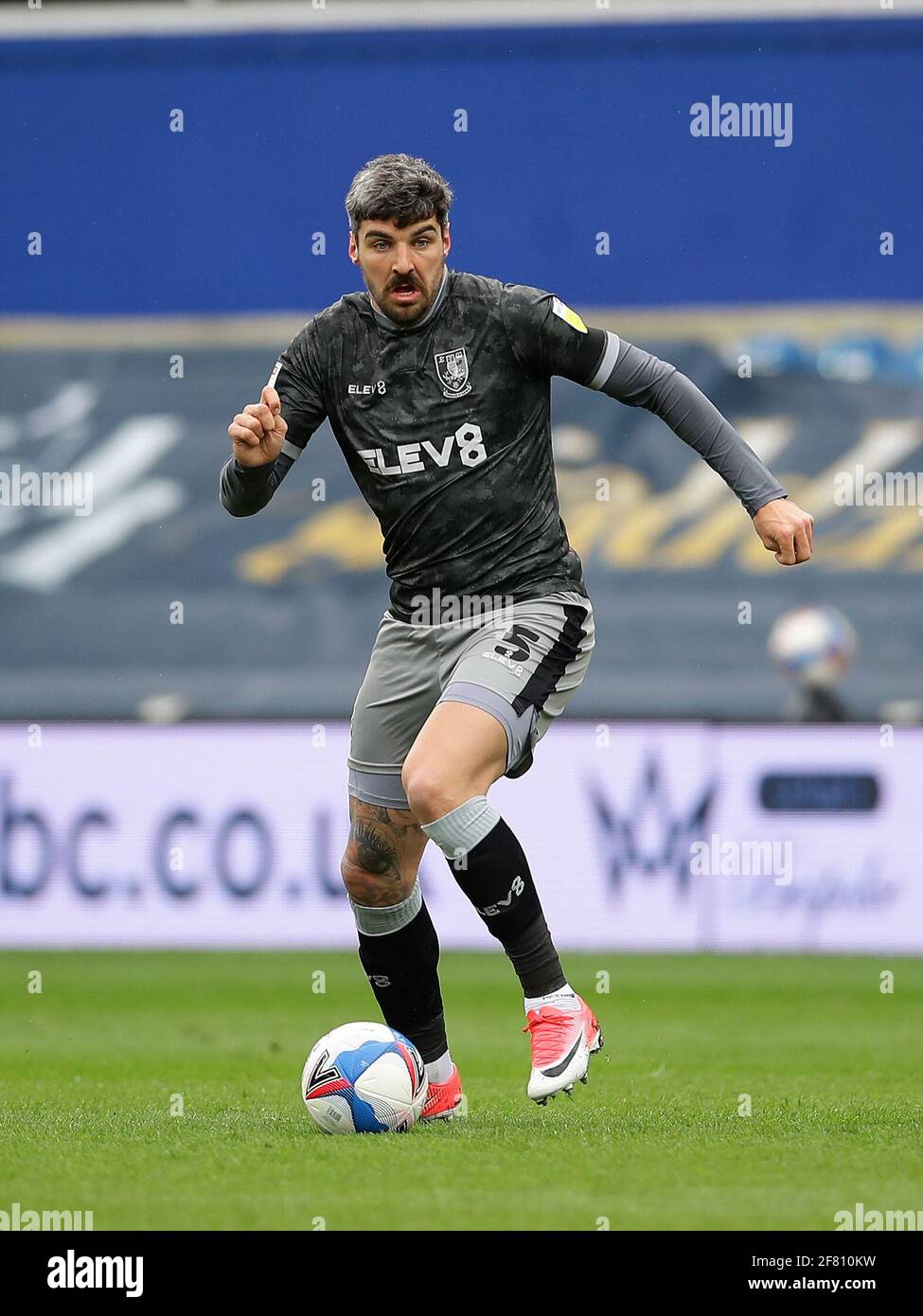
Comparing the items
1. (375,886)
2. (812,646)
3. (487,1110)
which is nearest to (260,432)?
(375,886)

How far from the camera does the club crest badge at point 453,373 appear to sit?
484 centimetres

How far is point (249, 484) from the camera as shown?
15.7ft

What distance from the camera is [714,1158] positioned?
414 cm

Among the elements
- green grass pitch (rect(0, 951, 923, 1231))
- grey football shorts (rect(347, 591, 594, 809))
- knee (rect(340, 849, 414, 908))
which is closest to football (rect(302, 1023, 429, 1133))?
green grass pitch (rect(0, 951, 923, 1231))

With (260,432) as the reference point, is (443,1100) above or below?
below

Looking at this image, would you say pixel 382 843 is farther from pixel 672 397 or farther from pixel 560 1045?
pixel 672 397

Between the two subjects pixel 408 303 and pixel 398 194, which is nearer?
pixel 398 194

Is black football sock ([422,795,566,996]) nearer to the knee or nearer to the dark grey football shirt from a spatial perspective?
the knee

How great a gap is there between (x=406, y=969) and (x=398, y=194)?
192cm

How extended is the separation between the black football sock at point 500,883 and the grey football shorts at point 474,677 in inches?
8.8

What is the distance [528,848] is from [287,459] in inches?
218

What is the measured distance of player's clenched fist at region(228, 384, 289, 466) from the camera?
4.58m
